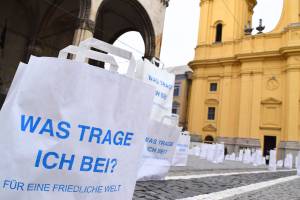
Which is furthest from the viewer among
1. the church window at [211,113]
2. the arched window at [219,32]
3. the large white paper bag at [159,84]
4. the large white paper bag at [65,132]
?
the arched window at [219,32]

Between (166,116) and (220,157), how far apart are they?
393 inches

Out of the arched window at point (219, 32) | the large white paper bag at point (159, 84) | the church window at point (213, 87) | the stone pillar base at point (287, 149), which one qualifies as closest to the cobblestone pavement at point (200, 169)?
the large white paper bag at point (159, 84)

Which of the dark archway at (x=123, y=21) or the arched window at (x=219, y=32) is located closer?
the dark archway at (x=123, y=21)

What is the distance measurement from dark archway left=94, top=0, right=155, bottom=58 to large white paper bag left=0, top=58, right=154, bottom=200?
9.21m

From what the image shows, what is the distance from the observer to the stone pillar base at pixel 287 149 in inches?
973

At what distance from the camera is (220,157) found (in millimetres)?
13531

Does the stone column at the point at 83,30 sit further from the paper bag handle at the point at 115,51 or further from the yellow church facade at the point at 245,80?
the yellow church facade at the point at 245,80

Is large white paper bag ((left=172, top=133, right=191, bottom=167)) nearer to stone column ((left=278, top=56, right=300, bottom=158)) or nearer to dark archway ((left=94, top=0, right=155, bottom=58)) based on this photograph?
dark archway ((left=94, top=0, right=155, bottom=58))

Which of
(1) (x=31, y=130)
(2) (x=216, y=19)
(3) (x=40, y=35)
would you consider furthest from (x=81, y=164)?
(2) (x=216, y=19)

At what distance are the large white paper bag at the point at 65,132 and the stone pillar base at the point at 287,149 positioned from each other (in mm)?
25944

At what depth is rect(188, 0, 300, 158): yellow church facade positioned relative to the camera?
2661 cm

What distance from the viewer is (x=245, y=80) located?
95.0ft

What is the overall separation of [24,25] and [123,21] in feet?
14.8

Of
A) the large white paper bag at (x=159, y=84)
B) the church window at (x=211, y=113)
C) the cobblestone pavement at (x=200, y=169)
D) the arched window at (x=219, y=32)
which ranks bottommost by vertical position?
the cobblestone pavement at (x=200, y=169)
